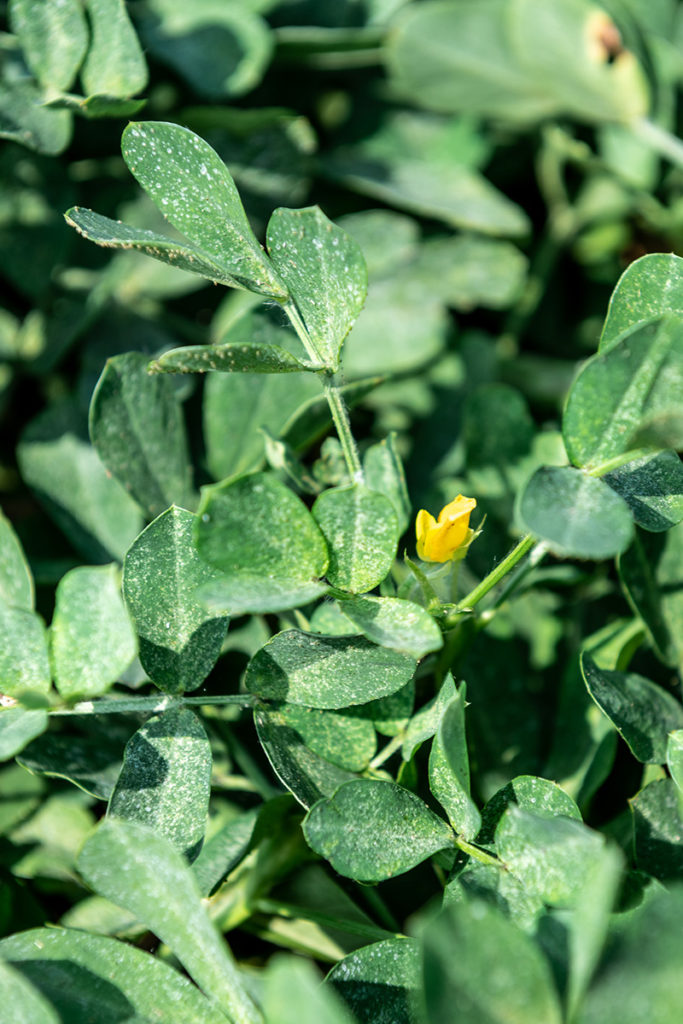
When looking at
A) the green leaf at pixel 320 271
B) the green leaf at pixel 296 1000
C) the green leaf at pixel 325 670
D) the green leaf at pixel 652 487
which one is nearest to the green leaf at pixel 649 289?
the green leaf at pixel 652 487

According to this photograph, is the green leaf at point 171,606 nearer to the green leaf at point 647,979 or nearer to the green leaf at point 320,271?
the green leaf at point 320,271

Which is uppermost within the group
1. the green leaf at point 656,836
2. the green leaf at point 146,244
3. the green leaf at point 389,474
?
the green leaf at point 146,244

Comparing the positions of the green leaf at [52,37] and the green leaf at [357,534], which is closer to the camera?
the green leaf at [357,534]

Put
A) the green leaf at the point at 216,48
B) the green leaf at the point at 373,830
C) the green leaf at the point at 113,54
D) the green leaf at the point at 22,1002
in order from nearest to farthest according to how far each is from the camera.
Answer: the green leaf at the point at 22,1002 → the green leaf at the point at 373,830 → the green leaf at the point at 113,54 → the green leaf at the point at 216,48

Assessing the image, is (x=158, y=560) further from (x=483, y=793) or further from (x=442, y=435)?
(x=442, y=435)

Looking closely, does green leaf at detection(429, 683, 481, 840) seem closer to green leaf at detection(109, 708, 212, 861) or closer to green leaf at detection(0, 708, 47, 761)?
green leaf at detection(109, 708, 212, 861)

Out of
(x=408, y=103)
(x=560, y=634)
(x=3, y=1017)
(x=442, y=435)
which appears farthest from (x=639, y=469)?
(x=408, y=103)
